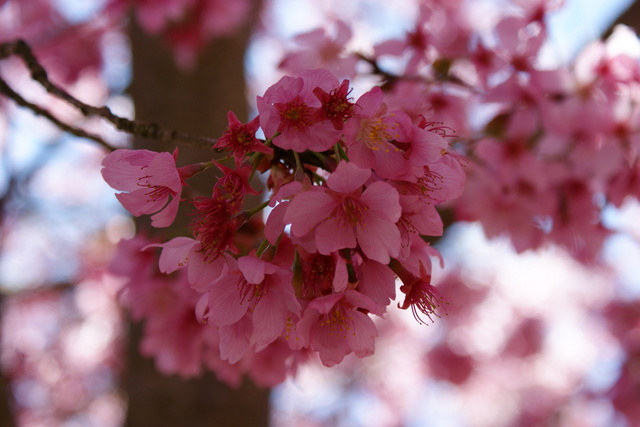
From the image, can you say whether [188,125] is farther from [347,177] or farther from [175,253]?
[347,177]

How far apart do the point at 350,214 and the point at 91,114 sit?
1.62 feet

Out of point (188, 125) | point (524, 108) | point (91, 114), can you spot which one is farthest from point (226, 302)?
point (188, 125)

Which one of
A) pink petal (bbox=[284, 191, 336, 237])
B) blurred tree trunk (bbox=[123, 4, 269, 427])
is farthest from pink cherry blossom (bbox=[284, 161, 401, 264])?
blurred tree trunk (bbox=[123, 4, 269, 427])

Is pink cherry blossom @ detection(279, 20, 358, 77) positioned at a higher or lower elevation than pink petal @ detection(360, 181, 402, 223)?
lower

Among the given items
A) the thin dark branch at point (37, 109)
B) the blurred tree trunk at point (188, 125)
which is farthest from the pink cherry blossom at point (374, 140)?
the blurred tree trunk at point (188, 125)

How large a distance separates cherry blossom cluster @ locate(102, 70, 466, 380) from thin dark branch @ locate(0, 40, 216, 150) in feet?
0.32

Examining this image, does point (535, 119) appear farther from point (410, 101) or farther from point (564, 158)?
point (410, 101)

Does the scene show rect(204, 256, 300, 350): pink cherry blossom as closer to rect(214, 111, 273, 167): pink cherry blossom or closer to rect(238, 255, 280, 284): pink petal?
rect(238, 255, 280, 284): pink petal

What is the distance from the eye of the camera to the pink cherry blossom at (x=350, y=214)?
57 centimetres

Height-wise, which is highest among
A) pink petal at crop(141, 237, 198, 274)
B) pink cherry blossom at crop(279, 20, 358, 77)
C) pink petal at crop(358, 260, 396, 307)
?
pink petal at crop(141, 237, 198, 274)

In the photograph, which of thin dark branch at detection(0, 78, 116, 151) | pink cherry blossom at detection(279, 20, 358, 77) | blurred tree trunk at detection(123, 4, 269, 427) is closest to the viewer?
thin dark branch at detection(0, 78, 116, 151)

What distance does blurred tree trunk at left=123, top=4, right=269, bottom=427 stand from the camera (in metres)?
1.82

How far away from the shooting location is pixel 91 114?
2.74 feet

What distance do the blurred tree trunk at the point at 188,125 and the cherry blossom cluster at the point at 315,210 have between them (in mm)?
1027
